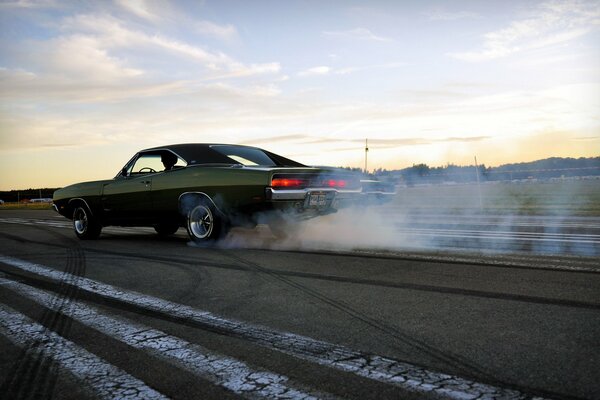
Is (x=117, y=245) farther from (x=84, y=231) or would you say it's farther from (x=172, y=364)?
(x=172, y=364)

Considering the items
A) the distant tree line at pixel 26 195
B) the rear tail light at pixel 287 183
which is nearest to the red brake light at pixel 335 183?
the rear tail light at pixel 287 183

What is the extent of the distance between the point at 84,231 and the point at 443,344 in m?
8.10

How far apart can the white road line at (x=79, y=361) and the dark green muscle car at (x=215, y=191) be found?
12.0 feet

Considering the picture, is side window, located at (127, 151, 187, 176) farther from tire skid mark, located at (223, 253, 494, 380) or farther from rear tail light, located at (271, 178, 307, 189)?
tire skid mark, located at (223, 253, 494, 380)

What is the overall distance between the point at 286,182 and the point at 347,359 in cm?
432

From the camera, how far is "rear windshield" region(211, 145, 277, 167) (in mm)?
7646

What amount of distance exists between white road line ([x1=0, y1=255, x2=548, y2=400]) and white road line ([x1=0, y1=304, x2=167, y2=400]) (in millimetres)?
760

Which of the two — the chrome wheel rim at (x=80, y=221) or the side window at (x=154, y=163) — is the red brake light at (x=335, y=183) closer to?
the side window at (x=154, y=163)

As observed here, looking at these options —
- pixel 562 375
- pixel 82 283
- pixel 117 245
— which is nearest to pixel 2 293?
pixel 82 283

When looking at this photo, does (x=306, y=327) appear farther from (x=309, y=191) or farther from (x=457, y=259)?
(x=309, y=191)

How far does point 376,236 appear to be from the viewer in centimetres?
845

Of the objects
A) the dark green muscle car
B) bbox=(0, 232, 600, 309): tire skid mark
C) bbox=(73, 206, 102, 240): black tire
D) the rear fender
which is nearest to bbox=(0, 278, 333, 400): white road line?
bbox=(0, 232, 600, 309): tire skid mark

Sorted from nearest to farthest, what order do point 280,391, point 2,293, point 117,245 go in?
point 280,391 < point 2,293 < point 117,245

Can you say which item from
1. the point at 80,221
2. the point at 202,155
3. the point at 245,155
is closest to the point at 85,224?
the point at 80,221
